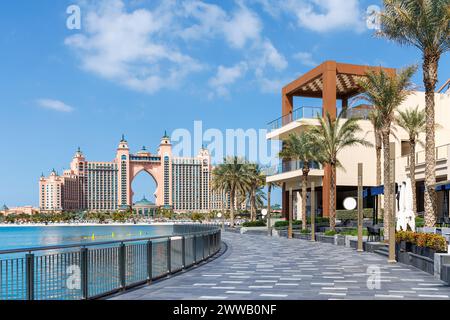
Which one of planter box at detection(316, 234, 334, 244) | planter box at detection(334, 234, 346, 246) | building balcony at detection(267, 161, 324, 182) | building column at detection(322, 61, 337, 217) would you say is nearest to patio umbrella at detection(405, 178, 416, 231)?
planter box at detection(334, 234, 346, 246)

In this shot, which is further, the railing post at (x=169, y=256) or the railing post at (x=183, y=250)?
the railing post at (x=183, y=250)

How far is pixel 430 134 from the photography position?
70.8 feet

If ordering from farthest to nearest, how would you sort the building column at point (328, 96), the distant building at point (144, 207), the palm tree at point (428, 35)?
1. the distant building at point (144, 207)
2. the building column at point (328, 96)
3. the palm tree at point (428, 35)

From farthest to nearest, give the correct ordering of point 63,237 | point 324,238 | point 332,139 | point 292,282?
point 63,237
point 332,139
point 324,238
point 292,282

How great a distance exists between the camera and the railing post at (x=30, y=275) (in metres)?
8.57

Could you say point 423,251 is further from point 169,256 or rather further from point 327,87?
point 327,87

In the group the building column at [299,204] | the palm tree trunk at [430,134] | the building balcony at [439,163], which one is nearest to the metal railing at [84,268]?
the palm tree trunk at [430,134]

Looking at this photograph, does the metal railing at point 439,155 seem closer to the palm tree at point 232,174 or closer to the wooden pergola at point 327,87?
the wooden pergola at point 327,87

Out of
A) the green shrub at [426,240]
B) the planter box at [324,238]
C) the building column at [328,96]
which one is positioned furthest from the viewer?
the building column at [328,96]

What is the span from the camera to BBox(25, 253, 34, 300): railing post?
8.57m

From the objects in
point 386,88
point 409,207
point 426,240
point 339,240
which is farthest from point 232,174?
point 426,240

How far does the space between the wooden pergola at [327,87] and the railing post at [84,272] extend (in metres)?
32.6

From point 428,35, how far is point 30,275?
58.9 feet
